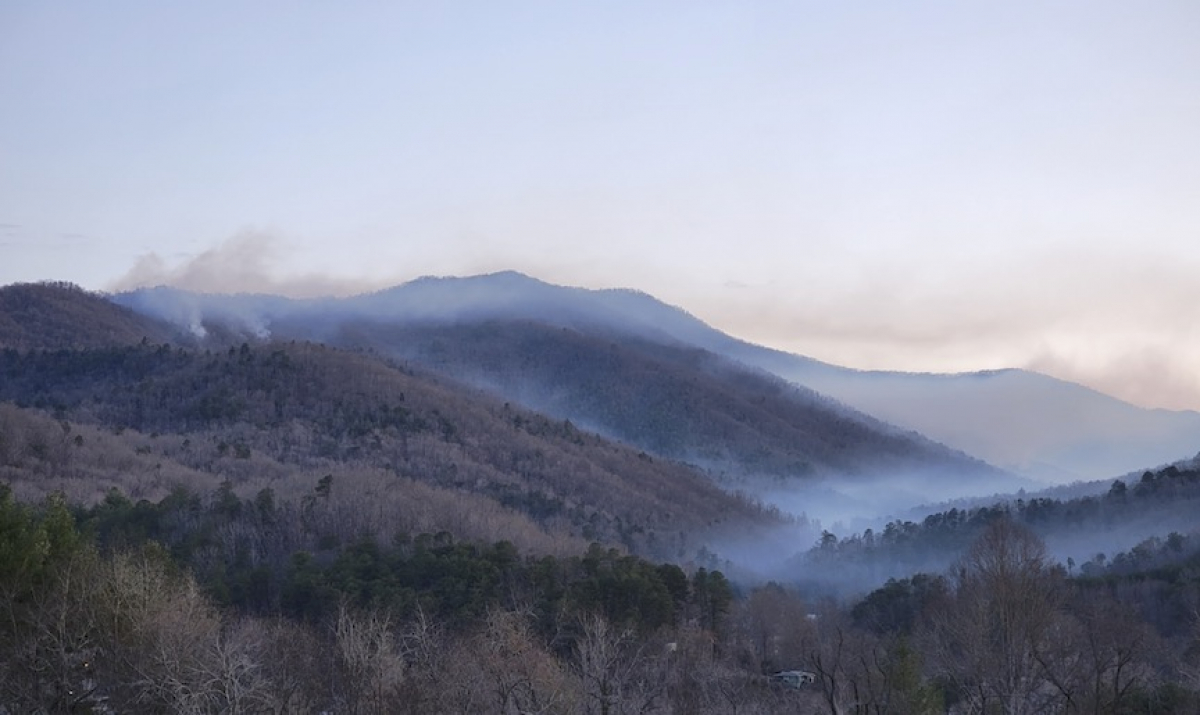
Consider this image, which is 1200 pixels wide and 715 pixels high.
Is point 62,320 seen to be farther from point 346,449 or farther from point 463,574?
point 463,574

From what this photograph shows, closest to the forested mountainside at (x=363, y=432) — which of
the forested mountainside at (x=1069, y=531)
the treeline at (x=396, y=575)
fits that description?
the forested mountainside at (x=1069, y=531)

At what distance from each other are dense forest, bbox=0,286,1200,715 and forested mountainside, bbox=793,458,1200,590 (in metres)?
0.37

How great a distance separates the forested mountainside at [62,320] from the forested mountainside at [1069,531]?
102383 millimetres

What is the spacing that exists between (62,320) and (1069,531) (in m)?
135

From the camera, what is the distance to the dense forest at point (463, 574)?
1241 inches

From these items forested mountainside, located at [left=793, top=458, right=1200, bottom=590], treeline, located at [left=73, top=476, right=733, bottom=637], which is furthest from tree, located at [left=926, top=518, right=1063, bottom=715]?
forested mountainside, located at [left=793, top=458, right=1200, bottom=590]

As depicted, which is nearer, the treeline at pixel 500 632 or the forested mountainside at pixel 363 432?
the treeline at pixel 500 632

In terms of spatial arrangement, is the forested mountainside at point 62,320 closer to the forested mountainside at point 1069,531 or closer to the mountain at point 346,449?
the mountain at point 346,449

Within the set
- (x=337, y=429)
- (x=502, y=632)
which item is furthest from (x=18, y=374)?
(x=502, y=632)

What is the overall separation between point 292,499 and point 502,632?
41.1m

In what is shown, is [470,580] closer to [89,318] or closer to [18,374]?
[18,374]

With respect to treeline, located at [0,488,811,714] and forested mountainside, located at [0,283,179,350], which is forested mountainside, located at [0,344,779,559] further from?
treeline, located at [0,488,811,714]

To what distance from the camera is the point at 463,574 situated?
57344mm

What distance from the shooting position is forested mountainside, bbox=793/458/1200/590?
274 ft
